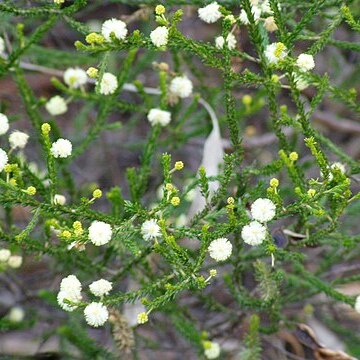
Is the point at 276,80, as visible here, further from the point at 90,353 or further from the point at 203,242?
the point at 90,353

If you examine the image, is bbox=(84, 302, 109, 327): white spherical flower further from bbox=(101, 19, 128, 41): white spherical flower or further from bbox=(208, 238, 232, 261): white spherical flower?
bbox=(101, 19, 128, 41): white spherical flower

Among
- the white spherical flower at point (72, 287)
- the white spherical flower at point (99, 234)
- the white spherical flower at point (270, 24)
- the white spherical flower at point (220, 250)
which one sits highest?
the white spherical flower at point (270, 24)

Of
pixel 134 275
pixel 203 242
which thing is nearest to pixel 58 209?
pixel 203 242

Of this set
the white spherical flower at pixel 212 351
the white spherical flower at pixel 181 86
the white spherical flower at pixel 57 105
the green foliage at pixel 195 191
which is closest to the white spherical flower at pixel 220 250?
the green foliage at pixel 195 191

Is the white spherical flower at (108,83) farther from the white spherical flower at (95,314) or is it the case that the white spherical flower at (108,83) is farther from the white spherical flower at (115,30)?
the white spherical flower at (95,314)

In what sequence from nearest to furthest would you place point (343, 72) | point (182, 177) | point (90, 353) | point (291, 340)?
point (90, 353), point (291, 340), point (182, 177), point (343, 72)

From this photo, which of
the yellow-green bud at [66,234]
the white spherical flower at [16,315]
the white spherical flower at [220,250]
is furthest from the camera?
the white spherical flower at [16,315]

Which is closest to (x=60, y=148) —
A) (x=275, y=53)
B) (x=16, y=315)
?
(x=275, y=53)

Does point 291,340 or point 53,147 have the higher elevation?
point 53,147

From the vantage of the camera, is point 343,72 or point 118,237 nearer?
point 118,237
